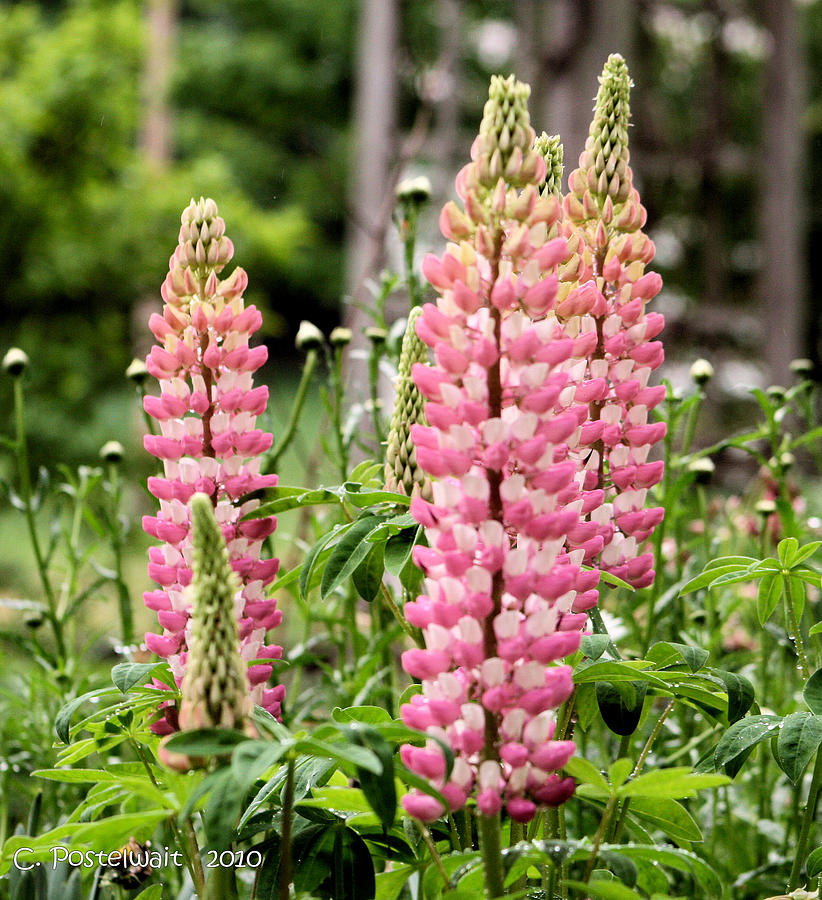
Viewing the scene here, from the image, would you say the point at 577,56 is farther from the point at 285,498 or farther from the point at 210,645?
the point at 210,645

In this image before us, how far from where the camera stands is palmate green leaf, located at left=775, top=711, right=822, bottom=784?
60 centimetres

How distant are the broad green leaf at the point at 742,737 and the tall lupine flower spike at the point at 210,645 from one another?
0.30 meters

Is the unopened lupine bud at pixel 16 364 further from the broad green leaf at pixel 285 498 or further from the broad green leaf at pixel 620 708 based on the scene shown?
the broad green leaf at pixel 620 708

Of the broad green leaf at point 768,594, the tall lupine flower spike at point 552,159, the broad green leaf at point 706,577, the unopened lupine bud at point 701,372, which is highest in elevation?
the tall lupine flower spike at point 552,159

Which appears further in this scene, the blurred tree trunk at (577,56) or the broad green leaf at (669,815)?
the blurred tree trunk at (577,56)

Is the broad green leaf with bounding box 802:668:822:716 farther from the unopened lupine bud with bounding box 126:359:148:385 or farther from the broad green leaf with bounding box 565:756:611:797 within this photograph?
the unopened lupine bud with bounding box 126:359:148:385

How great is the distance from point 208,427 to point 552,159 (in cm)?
29

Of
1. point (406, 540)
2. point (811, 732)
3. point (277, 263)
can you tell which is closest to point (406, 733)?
point (406, 540)

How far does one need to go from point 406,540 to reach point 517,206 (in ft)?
0.77

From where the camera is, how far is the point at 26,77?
3.99 m

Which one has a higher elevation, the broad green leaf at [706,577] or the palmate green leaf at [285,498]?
the palmate green leaf at [285,498]

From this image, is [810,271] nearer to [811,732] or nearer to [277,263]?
[277,263]

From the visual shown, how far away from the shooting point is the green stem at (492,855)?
0.49 m

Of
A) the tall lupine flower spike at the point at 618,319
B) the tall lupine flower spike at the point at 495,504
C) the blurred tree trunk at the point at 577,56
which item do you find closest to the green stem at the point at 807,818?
the tall lupine flower spike at the point at 618,319
